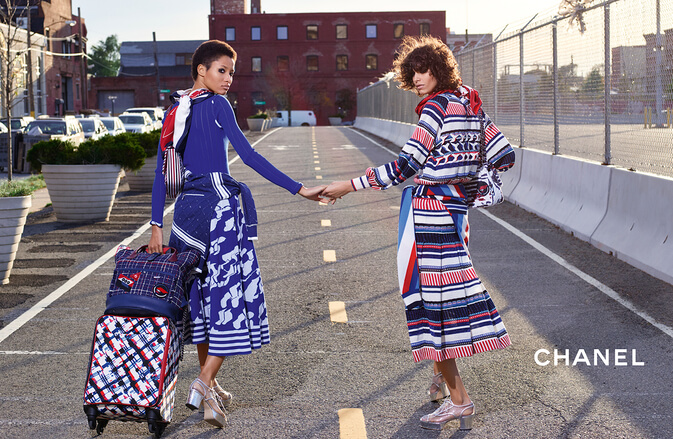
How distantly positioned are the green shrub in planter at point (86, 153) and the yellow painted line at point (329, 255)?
4481 millimetres

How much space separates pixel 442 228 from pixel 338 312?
2.96 m

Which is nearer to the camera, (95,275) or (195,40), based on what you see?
(95,275)

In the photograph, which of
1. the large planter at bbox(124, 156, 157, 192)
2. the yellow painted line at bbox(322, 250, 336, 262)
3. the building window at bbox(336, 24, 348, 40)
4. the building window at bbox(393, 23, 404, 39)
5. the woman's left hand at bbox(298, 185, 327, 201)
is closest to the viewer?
the woman's left hand at bbox(298, 185, 327, 201)

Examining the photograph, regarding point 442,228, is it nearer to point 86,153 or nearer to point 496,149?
point 496,149

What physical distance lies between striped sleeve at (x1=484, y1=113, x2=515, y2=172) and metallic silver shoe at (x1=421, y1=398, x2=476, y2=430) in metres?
1.28

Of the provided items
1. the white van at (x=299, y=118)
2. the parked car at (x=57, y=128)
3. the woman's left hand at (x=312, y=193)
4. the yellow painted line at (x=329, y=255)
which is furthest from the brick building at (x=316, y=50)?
the woman's left hand at (x=312, y=193)

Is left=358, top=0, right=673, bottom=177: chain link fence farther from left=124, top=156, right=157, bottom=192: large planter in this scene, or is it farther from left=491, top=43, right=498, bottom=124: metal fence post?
left=124, top=156, right=157, bottom=192: large planter

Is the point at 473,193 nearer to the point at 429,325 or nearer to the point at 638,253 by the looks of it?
the point at 429,325

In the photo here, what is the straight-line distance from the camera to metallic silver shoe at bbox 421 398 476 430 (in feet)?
15.5

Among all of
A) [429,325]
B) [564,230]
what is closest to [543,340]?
[429,325]

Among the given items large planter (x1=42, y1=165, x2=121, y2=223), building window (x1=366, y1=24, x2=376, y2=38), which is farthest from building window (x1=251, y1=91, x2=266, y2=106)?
large planter (x1=42, y1=165, x2=121, y2=223)

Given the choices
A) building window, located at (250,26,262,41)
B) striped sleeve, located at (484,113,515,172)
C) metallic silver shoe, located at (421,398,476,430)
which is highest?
building window, located at (250,26,262,41)

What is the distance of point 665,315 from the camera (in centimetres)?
716

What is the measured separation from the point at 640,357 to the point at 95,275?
5508 millimetres
